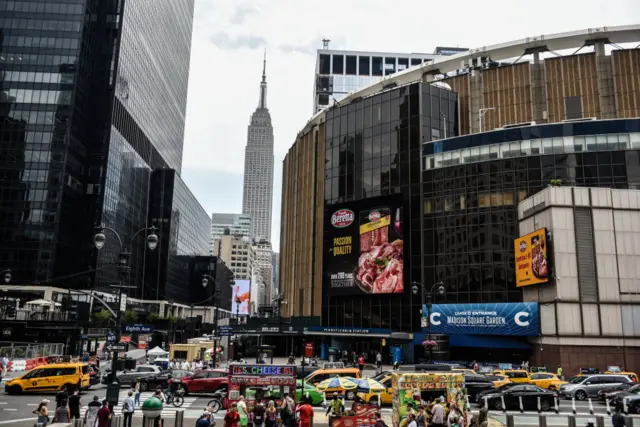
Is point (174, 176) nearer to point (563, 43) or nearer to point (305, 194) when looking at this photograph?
point (305, 194)

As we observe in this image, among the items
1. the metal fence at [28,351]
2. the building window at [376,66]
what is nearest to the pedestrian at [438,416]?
the metal fence at [28,351]

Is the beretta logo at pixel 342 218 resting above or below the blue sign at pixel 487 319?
above

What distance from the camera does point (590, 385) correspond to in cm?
3378

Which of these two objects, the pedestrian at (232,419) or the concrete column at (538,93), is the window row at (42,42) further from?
the pedestrian at (232,419)

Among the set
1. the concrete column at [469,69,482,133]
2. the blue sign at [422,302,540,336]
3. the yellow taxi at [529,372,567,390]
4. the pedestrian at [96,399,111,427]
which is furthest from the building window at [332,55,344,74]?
the pedestrian at [96,399,111,427]

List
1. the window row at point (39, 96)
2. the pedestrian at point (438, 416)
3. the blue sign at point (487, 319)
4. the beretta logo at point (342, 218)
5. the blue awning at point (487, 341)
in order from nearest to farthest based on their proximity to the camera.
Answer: the pedestrian at point (438, 416) < the blue sign at point (487, 319) < the blue awning at point (487, 341) < the beretta logo at point (342, 218) < the window row at point (39, 96)

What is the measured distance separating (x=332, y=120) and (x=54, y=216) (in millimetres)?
48508

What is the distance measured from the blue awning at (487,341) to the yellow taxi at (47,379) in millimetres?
38210

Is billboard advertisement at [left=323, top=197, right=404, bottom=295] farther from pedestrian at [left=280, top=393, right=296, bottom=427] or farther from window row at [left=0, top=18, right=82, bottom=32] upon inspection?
window row at [left=0, top=18, right=82, bottom=32]

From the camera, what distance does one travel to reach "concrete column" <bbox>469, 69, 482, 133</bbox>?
69125mm

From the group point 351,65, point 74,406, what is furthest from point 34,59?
point 351,65

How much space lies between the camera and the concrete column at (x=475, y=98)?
69125 mm

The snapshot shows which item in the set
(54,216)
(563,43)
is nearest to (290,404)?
(563,43)

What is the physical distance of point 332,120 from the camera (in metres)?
76.2
